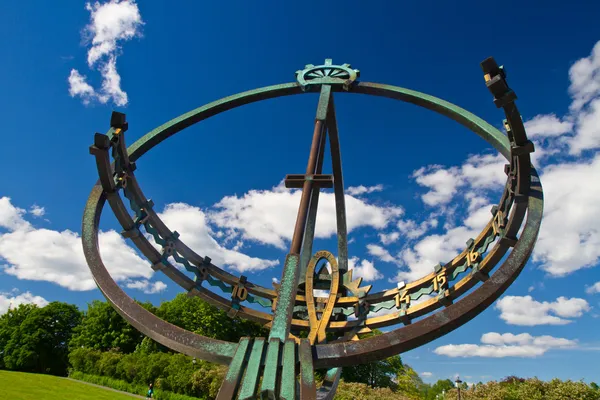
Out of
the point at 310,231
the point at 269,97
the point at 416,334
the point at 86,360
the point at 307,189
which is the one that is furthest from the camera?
the point at 86,360

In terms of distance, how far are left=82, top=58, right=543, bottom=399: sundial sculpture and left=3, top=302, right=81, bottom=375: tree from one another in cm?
5631

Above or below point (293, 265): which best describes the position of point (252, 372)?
below

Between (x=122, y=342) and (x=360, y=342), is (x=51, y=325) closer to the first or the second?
(x=122, y=342)

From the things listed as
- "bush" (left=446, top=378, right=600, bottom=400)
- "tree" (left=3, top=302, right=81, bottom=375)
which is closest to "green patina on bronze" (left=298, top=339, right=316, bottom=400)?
"bush" (left=446, top=378, right=600, bottom=400)

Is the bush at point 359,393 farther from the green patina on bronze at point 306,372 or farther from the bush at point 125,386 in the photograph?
the green patina on bronze at point 306,372

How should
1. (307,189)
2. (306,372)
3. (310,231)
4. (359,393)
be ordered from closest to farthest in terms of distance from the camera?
(306,372), (307,189), (310,231), (359,393)

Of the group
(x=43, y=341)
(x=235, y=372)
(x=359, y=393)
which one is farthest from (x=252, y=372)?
(x=43, y=341)

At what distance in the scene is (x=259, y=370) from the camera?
20.8ft

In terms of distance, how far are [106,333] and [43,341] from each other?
13703 millimetres

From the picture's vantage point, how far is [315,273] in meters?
13.1

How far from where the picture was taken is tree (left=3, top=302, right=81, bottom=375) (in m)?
56.1

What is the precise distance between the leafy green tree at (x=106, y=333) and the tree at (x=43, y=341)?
6.54 metres

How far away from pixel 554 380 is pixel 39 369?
191 ft

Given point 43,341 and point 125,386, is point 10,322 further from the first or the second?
point 125,386
